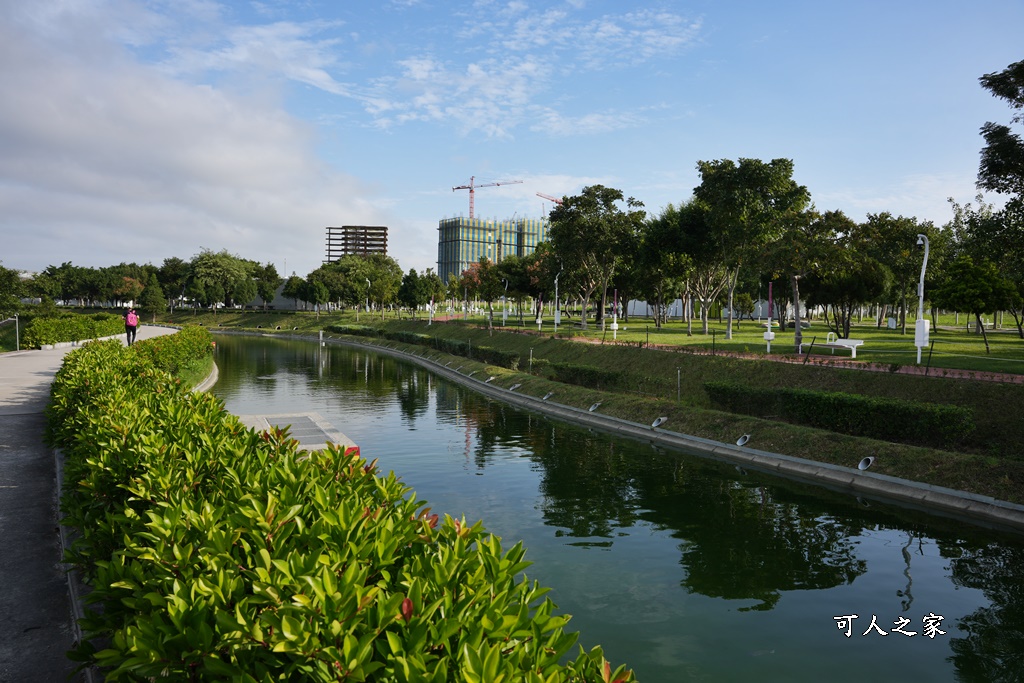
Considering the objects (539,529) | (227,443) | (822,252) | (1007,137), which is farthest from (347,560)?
(822,252)

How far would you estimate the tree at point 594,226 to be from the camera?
5834 centimetres

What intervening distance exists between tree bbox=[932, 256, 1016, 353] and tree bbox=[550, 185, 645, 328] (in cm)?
2467

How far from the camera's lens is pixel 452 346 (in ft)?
192

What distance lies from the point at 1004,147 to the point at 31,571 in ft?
108

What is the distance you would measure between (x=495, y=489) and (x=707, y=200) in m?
36.0

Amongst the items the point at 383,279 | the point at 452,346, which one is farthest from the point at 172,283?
the point at 452,346

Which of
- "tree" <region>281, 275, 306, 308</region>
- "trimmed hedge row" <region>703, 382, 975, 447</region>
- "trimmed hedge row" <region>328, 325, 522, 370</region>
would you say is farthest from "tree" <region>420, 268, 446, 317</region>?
"trimmed hedge row" <region>703, 382, 975, 447</region>

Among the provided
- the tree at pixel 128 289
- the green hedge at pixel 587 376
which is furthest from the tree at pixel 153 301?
the green hedge at pixel 587 376

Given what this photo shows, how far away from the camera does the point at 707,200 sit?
4825cm

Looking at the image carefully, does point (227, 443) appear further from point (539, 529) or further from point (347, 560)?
point (539, 529)

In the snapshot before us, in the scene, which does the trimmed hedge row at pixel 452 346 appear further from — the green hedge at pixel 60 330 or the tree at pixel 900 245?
the green hedge at pixel 60 330

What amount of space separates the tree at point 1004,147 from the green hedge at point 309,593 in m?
30.0

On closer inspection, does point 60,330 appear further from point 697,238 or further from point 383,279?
point 383,279

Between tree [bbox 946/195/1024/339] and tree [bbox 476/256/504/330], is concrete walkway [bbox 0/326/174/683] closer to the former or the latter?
tree [bbox 946/195/1024/339]
